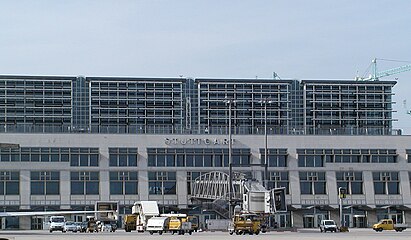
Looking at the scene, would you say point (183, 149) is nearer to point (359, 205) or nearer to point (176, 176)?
point (176, 176)

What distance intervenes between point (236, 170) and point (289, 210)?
902cm

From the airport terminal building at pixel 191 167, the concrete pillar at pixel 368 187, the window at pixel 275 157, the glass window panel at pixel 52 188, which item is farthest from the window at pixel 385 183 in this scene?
the glass window panel at pixel 52 188

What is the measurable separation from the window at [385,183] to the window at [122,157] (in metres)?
32.9

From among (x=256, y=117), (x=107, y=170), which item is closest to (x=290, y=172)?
(x=107, y=170)

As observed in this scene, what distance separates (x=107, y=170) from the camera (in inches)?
4675

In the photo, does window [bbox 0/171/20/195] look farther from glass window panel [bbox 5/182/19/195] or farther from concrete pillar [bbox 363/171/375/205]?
concrete pillar [bbox 363/171/375/205]

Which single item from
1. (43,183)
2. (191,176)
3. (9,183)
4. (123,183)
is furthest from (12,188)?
(191,176)

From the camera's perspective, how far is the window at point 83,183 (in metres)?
117

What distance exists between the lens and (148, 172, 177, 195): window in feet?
392

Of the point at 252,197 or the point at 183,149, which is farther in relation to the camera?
the point at 183,149

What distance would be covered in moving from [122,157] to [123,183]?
3471 millimetres

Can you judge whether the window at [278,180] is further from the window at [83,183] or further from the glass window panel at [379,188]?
the window at [83,183]

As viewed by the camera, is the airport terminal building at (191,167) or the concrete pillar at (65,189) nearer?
the concrete pillar at (65,189)

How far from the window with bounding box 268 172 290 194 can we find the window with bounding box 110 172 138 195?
18.0 meters
